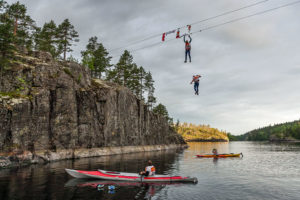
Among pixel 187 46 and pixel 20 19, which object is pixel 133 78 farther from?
pixel 187 46

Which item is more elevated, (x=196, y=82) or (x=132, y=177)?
(x=196, y=82)

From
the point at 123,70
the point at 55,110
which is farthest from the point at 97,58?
the point at 55,110

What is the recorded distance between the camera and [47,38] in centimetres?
6788

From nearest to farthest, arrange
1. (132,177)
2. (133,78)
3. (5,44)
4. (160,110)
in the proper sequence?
(132,177), (5,44), (133,78), (160,110)

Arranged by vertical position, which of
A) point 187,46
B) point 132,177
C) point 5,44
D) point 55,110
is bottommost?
point 132,177

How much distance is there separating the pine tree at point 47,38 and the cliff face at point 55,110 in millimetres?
13695

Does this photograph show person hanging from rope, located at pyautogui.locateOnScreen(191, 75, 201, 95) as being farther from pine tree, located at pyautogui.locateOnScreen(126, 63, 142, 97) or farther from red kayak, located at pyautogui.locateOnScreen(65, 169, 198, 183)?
pine tree, located at pyautogui.locateOnScreen(126, 63, 142, 97)

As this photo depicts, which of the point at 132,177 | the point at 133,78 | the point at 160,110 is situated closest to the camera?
the point at 132,177

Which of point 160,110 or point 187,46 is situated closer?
point 187,46

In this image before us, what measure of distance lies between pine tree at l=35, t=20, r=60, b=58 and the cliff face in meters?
13.7

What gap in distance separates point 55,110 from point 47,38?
110 ft

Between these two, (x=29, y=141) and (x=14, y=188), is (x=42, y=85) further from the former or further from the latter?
(x=14, y=188)

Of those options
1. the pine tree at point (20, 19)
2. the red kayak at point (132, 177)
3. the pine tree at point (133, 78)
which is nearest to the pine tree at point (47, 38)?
the pine tree at point (20, 19)

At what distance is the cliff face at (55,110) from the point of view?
3834cm
